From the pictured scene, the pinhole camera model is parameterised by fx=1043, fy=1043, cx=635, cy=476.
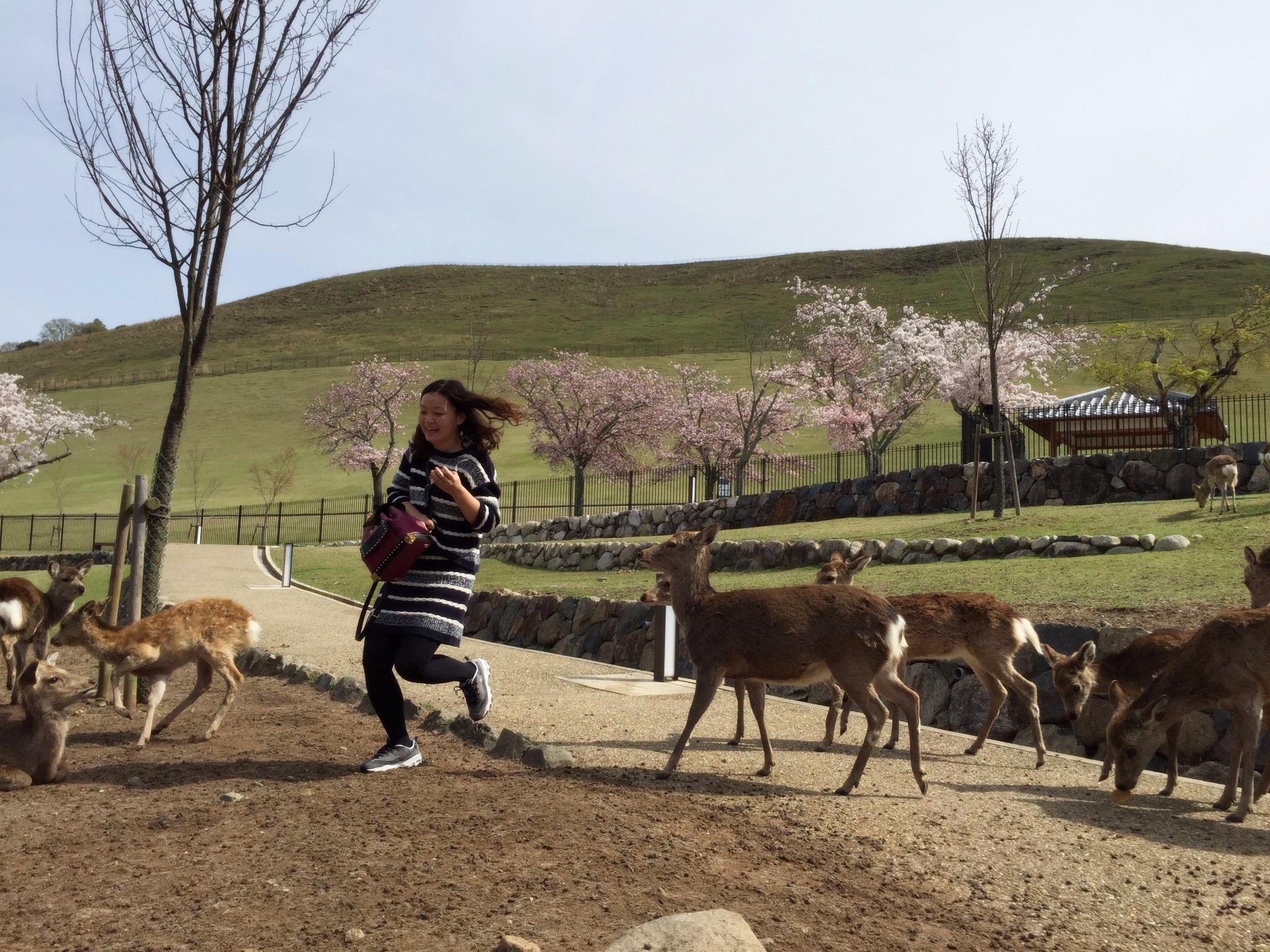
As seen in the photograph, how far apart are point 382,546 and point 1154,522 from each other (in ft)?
40.5

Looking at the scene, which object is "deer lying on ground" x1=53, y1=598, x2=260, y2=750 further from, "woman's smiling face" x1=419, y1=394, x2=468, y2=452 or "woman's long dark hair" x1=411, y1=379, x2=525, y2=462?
"woman's smiling face" x1=419, y1=394, x2=468, y2=452

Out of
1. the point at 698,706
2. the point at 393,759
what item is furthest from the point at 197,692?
the point at 698,706

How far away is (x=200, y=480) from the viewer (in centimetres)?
5609

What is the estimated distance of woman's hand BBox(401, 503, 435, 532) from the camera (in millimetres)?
5410

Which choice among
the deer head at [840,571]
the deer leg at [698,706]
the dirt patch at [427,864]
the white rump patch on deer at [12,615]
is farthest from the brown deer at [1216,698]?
the white rump patch on deer at [12,615]

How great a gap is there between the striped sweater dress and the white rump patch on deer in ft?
16.0

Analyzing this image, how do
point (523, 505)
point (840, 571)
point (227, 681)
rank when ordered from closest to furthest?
point (227, 681) < point (840, 571) < point (523, 505)

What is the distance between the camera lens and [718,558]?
1739cm

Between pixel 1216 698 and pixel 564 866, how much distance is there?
11.6 feet

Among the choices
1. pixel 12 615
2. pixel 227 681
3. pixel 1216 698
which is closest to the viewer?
pixel 1216 698

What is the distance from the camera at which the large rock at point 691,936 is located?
3029mm

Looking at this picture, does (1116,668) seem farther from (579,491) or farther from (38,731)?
(579,491)

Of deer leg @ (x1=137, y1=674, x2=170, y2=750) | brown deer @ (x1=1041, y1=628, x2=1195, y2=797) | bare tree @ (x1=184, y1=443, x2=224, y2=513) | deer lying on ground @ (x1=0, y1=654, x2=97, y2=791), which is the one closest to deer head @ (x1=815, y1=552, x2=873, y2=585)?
brown deer @ (x1=1041, y1=628, x2=1195, y2=797)

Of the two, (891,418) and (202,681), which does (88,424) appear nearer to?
(891,418)
